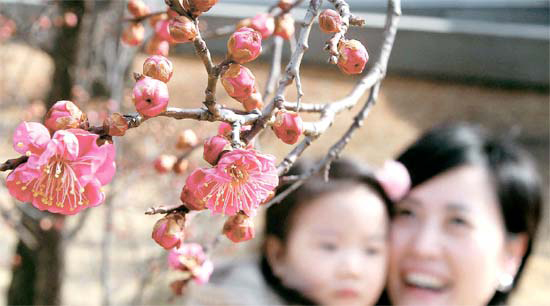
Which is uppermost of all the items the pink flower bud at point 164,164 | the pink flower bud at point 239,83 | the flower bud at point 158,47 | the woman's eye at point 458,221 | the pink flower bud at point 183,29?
the pink flower bud at point 183,29

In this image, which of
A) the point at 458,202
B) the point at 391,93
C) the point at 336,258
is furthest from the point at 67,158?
the point at 391,93

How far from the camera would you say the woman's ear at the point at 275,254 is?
1.91 meters

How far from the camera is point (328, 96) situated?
4.93m

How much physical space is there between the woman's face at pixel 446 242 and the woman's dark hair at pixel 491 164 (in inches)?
1.3

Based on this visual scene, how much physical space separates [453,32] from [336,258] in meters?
4.19

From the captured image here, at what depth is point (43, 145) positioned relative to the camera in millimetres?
584

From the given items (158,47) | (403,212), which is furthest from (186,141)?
(403,212)

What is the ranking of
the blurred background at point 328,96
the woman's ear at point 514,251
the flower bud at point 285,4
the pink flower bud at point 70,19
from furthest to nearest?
1. the blurred background at point 328,96
2. the woman's ear at point 514,251
3. the pink flower bud at point 70,19
4. the flower bud at point 285,4

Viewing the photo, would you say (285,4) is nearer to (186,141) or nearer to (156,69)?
(186,141)

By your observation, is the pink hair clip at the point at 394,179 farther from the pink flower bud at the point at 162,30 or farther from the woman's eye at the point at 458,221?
the pink flower bud at the point at 162,30

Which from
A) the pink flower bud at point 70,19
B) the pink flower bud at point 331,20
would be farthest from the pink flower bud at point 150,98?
the pink flower bud at point 70,19

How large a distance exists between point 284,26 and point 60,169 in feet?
1.36

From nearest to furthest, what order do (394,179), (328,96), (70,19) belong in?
(70,19)
(394,179)
(328,96)

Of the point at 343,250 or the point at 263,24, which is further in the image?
the point at 343,250
